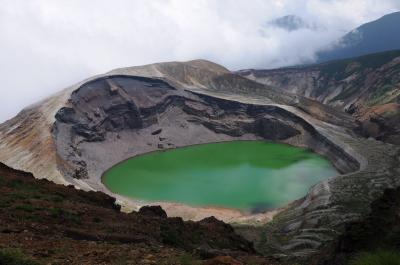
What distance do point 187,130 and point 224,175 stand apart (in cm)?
4556

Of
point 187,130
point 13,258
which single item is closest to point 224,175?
point 187,130

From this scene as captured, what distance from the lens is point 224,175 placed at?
9619 cm

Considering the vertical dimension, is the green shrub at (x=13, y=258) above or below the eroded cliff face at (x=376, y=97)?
below

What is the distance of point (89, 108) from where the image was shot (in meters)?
128

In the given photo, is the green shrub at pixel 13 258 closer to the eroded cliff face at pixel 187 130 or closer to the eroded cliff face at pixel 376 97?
the eroded cliff face at pixel 187 130

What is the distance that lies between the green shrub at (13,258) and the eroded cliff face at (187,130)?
38.6 meters

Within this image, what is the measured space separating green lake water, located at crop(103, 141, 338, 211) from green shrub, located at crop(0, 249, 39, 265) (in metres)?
58.9

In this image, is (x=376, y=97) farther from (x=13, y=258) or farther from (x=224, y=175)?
(x=13, y=258)

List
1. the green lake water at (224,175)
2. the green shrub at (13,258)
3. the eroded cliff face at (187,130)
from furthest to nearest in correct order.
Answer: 1. the green lake water at (224,175)
2. the eroded cliff face at (187,130)
3. the green shrub at (13,258)

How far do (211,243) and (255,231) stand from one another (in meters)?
27.6

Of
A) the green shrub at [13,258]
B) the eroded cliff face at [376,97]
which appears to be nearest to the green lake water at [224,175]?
the eroded cliff face at [376,97]

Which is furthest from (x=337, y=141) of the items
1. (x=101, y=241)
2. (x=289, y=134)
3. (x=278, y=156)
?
(x=101, y=241)

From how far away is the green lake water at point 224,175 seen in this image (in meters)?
79.7

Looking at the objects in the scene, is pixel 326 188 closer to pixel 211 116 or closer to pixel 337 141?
pixel 337 141
